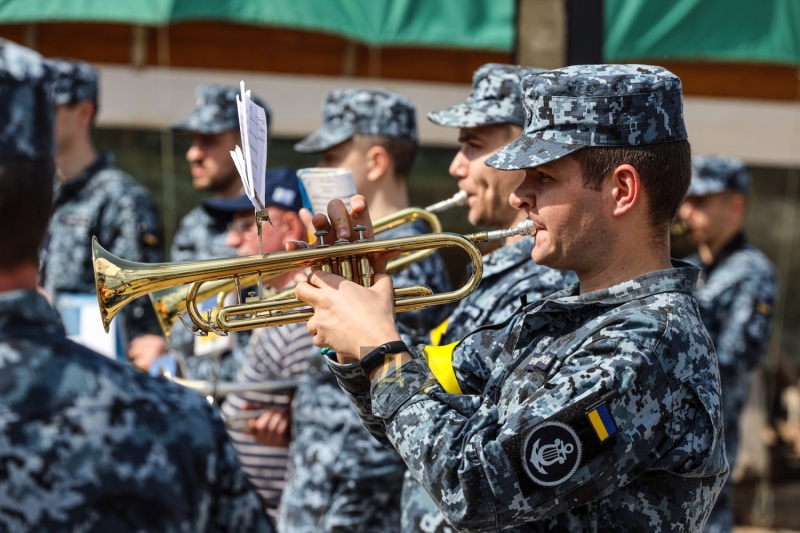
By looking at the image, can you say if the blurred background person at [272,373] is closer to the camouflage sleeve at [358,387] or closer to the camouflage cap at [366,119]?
the camouflage cap at [366,119]

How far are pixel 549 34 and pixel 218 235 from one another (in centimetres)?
242

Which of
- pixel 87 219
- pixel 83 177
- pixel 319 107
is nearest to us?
pixel 87 219

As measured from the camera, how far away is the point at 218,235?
621 centimetres

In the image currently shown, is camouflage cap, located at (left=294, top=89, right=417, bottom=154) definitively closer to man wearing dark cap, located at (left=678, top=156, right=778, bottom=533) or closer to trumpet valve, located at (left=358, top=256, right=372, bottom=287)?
man wearing dark cap, located at (left=678, top=156, right=778, bottom=533)

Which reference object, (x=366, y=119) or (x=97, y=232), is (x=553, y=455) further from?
(x=97, y=232)

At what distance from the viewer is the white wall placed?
7.05m

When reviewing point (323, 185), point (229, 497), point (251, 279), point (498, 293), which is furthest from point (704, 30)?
point (229, 497)

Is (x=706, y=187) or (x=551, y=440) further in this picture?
(x=706, y=187)

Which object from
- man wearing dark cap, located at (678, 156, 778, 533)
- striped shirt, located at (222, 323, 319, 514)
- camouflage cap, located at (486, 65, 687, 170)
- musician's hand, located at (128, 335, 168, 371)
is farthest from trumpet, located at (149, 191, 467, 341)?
man wearing dark cap, located at (678, 156, 778, 533)

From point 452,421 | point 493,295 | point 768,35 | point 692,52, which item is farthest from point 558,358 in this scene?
point 768,35

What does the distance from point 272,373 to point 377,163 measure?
103 cm

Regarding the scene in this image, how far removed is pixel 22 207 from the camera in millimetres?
1580

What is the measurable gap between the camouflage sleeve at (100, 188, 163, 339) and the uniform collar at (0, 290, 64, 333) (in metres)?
3.89

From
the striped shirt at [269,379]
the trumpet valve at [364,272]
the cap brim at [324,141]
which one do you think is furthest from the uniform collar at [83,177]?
the trumpet valve at [364,272]
